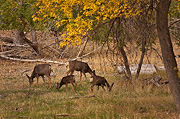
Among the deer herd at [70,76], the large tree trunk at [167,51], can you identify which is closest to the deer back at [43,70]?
the deer herd at [70,76]

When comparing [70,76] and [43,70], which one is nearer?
[70,76]

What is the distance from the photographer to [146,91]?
12.8m

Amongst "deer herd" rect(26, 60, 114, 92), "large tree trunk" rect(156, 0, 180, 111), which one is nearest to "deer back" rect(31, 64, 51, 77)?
"deer herd" rect(26, 60, 114, 92)

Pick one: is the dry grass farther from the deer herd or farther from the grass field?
the deer herd

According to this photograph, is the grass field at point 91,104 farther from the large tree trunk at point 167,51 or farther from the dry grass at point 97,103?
the large tree trunk at point 167,51

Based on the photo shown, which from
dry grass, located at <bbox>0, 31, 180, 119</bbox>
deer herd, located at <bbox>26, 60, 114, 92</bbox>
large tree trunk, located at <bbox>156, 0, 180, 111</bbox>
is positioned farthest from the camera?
deer herd, located at <bbox>26, 60, 114, 92</bbox>

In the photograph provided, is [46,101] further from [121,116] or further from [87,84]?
[87,84]

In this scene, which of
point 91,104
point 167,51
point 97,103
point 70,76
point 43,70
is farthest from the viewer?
point 43,70

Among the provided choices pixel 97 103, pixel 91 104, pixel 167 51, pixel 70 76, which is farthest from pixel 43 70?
pixel 167 51

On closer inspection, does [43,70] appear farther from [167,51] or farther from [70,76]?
[167,51]

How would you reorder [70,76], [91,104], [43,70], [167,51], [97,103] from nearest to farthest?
[167,51] → [91,104] → [97,103] → [70,76] → [43,70]

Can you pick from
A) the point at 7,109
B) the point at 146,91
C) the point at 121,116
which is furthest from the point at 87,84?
the point at 121,116

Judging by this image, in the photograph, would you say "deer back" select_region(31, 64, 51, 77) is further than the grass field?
Yes

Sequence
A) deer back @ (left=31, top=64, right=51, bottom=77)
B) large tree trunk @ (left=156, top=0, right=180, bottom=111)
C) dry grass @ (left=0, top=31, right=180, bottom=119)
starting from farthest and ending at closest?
deer back @ (left=31, top=64, right=51, bottom=77), dry grass @ (left=0, top=31, right=180, bottom=119), large tree trunk @ (left=156, top=0, right=180, bottom=111)
